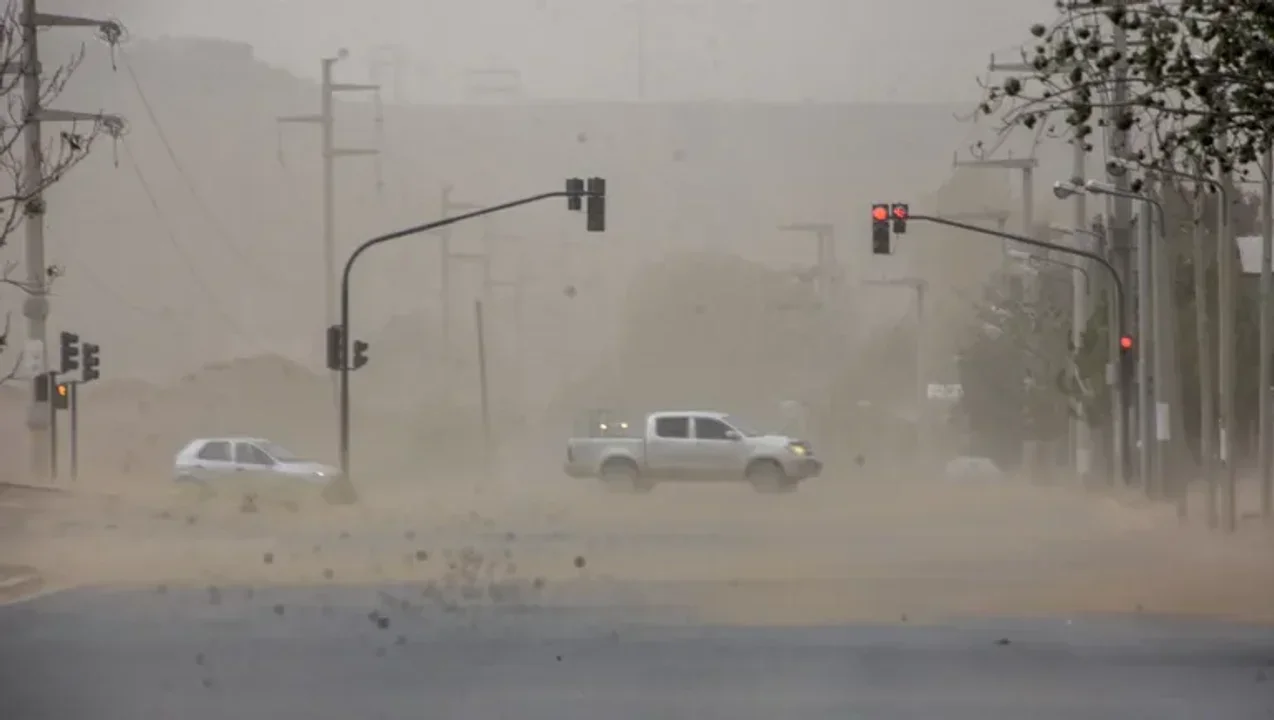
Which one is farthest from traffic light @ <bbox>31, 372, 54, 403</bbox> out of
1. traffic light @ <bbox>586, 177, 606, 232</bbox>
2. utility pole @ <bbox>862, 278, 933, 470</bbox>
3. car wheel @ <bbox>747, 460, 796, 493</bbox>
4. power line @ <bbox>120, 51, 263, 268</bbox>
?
utility pole @ <bbox>862, 278, 933, 470</bbox>

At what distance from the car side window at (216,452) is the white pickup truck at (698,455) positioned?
315 inches

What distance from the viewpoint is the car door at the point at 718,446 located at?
5219 cm

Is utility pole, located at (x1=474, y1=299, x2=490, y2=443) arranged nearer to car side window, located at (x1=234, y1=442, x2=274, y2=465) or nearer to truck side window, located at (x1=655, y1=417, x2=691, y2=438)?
truck side window, located at (x1=655, y1=417, x2=691, y2=438)

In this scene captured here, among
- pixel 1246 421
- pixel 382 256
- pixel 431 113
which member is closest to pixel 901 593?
pixel 1246 421

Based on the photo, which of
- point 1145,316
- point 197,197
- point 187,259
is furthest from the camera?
point 197,197

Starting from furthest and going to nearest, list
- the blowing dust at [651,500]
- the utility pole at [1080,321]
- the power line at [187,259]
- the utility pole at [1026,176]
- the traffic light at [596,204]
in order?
the power line at [187,259]
the utility pole at [1026,176]
the utility pole at [1080,321]
the traffic light at [596,204]
the blowing dust at [651,500]

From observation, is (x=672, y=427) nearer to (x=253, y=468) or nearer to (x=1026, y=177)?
(x=253, y=468)

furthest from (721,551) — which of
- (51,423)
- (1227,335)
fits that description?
(51,423)

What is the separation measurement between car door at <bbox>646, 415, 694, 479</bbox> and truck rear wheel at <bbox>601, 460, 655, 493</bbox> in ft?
1.51

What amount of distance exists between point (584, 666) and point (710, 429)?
33157mm

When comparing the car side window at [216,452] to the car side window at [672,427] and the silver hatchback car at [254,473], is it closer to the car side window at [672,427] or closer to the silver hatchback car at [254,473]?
the silver hatchback car at [254,473]

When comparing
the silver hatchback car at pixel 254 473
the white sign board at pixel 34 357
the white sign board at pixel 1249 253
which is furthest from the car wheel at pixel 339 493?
the white sign board at pixel 1249 253

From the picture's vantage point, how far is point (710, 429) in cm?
5228

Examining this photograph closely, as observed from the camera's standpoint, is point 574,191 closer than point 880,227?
Yes
